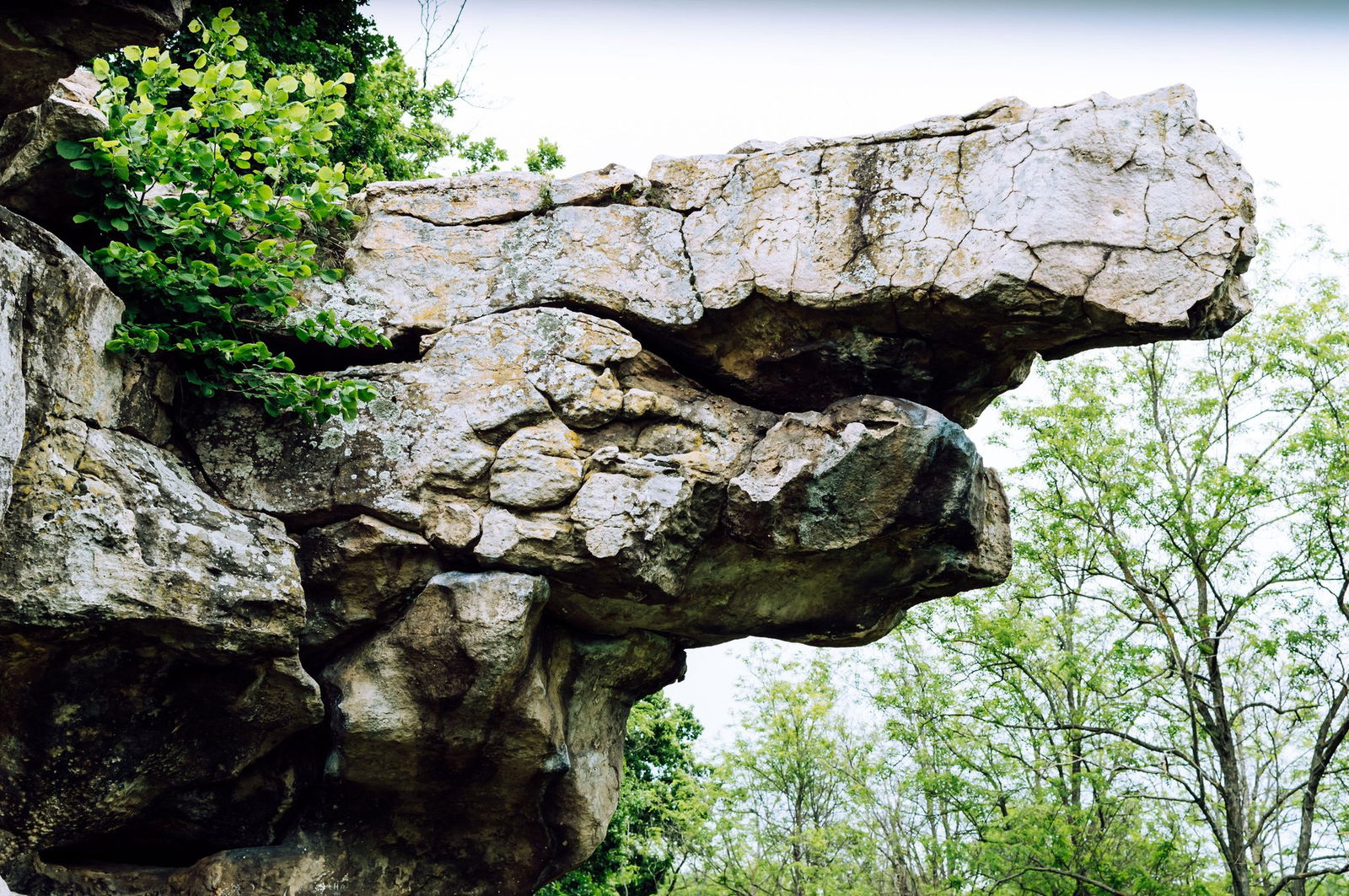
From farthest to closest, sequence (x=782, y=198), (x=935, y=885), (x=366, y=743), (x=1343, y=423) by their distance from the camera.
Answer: (x=935, y=885) < (x=1343, y=423) < (x=782, y=198) < (x=366, y=743)

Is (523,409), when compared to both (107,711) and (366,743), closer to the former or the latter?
(366,743)

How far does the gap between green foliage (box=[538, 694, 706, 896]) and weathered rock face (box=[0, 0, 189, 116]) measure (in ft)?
28.1

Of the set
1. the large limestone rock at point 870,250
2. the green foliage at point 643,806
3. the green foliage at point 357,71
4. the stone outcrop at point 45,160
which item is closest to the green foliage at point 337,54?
the green foliage at point 357,71

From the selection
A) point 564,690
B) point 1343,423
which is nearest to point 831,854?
point 1343,423

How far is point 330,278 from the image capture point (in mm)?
6055

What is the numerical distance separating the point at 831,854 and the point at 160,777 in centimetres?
1449

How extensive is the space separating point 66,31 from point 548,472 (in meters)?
2.79

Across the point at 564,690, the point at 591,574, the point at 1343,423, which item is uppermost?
the point at 1343,423

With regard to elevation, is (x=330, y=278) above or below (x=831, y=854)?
above

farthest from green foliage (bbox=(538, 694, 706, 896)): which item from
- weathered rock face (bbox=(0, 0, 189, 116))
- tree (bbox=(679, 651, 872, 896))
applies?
weathered rock face (bbox=(0, 0, 189, 116))

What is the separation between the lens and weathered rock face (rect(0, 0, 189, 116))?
3.95m

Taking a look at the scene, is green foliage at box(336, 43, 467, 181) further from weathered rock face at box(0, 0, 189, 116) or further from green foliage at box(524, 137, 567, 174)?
weathered rock face at box(0, 0, 189, 116)

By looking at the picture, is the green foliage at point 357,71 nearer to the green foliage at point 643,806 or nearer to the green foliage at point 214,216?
the green foliage at point 214,216

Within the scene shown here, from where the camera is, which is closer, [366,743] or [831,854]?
[366,743]
